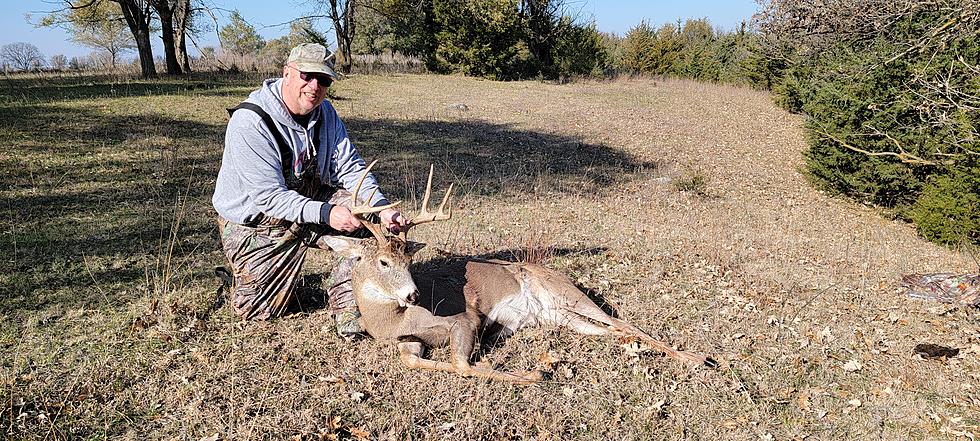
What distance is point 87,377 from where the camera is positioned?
3.45m

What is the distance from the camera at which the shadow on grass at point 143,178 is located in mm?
5027

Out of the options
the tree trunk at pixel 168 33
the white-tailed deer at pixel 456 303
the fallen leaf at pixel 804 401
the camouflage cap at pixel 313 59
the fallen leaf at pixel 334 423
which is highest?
the tree trunk at pixel 168 33

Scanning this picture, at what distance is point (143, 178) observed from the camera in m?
7.88

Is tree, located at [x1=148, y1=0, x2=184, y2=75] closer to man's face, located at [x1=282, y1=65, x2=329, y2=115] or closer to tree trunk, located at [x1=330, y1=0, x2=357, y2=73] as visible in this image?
tree trunk, located at [x1=330, y1=0, x2=357, y2=73]

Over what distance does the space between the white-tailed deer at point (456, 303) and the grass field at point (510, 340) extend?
140mm

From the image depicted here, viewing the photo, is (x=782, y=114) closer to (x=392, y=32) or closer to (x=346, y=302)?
(x=346, y=302)

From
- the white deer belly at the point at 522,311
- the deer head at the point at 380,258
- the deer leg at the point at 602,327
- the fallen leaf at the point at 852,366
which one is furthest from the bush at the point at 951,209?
the deer head at the point at 380,258

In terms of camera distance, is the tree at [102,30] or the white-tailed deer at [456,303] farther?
the tree at [102,30]

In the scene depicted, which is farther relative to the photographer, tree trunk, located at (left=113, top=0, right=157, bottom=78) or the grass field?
tree trunk, located at (left=113, top=0, right=157, bottom=78)

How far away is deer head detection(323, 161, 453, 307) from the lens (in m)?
3.79

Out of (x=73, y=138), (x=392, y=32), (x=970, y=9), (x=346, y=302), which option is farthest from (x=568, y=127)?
(x=392, y=32)

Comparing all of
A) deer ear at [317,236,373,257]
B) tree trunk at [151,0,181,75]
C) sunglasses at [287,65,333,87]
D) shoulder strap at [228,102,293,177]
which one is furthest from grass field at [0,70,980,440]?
tree trunk at [151,0,181,75]

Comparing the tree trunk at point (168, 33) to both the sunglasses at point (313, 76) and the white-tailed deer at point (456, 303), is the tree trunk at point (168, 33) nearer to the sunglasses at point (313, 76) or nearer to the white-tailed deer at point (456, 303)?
the sunglasses at point (313, 76)

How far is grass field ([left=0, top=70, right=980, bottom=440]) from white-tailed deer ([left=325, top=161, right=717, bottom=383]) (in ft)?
0.46
